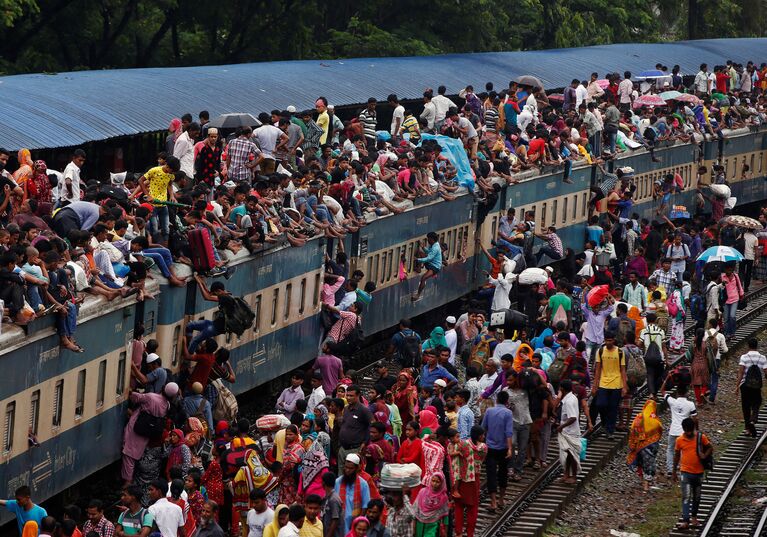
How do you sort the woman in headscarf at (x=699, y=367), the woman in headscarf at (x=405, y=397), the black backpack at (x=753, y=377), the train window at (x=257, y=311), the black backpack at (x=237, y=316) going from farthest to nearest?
the woman in headscarf at (x=699, y=367) < the black backpack at (x=753, y=377) < the train window at (x=257, y=311) < the black backpack at (x=237, y=316) < the woman in headscarf at (x=405, y=397)

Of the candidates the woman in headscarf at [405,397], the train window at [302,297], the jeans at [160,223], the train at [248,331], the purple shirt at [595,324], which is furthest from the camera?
the purple shirt at [595,324]

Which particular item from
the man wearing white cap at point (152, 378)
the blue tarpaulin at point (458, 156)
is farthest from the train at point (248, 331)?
the blue tarpaulin at point (458, 156)

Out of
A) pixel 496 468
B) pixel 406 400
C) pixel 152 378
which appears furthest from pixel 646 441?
pixel 152 378

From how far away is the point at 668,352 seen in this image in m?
28.2

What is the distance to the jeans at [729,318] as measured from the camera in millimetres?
28359

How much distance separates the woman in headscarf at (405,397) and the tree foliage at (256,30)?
751 inches

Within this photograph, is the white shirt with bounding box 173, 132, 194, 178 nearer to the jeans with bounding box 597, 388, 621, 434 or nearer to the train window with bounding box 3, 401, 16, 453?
the jeans with bounding box 597, 388, 621, 434

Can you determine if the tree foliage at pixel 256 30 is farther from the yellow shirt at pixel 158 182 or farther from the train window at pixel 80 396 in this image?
the train window at pixel 80 396

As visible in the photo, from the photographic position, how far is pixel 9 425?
15.0m

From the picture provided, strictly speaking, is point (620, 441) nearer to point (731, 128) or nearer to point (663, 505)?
point (663, 505)

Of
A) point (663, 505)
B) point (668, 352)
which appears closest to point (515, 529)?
point (663, 505)

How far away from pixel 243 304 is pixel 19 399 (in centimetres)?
491

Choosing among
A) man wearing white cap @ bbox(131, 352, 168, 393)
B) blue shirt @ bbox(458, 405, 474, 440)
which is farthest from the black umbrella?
blue shirt @ bbox(458, 405, 474, 440)

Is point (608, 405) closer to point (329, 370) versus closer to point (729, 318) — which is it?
point (329, 370)
